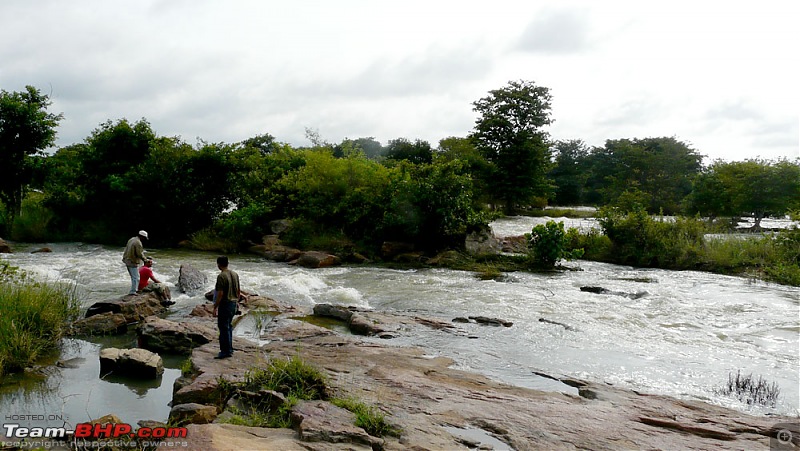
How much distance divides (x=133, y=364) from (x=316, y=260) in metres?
12.3

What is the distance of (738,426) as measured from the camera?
20.7 feet

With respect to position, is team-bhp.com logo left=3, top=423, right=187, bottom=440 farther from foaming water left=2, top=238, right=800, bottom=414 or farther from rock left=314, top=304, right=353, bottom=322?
rock left=314, top=304, right=353, bottom=322

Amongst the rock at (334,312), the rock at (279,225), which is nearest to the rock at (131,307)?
the rock at (334,312)

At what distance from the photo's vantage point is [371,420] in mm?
5652

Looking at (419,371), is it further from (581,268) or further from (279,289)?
(581,268)

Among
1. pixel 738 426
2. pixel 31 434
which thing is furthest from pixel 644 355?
pixel 31 434

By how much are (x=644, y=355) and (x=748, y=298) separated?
7.63 meters

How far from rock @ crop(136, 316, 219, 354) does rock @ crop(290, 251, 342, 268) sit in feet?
33.8

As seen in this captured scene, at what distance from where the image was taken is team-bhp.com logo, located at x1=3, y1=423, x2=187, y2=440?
16.7 ft

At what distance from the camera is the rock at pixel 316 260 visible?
65.6 ft

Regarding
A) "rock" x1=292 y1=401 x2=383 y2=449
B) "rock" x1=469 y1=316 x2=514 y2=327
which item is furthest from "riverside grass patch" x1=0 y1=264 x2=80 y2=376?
"rock" x1=469 y1=316 x2=514 y2=327

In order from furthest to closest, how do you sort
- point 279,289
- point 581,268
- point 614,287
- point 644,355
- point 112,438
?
point 581,268
point 614,287
point 279,289
point 644,355
point 112,438

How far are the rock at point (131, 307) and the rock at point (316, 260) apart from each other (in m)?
8.33

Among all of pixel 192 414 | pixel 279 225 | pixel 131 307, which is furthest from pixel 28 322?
pixel 279 225
